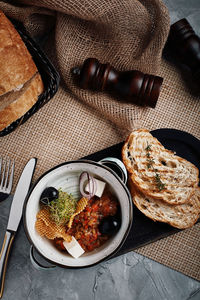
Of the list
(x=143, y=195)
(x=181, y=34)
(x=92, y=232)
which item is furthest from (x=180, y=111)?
(x=92, y=232)

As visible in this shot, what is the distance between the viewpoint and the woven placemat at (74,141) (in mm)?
1969

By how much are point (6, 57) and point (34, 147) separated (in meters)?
0.67

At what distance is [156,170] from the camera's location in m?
1.77

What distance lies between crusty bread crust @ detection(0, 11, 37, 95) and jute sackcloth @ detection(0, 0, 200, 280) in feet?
0.95

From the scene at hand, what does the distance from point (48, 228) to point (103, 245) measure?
0.34 meters

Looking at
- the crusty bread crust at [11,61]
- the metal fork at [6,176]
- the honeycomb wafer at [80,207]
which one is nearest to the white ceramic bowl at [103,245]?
the honeycomb wafer at [80,207]

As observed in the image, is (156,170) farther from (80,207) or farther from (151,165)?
(80,207)

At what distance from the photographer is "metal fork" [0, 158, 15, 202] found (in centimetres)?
190

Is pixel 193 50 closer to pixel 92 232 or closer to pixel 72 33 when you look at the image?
pixel 72 33

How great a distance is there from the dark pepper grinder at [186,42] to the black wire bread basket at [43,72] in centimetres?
83

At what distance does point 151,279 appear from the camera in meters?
2.03

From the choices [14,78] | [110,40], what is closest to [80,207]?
[14,78]

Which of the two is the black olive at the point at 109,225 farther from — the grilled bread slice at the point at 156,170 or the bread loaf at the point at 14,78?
the bread loaf at the point at 14,78

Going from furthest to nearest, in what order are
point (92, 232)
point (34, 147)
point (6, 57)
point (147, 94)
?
1. point (34, 147)
2. point (147, 94)
3. point (92, 232)
4. point (6, 57)
